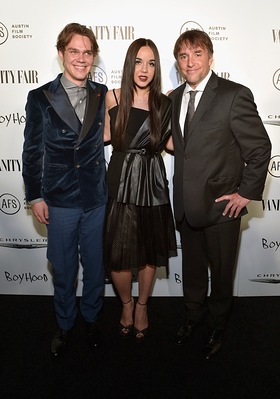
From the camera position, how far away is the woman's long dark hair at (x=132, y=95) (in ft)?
6.69

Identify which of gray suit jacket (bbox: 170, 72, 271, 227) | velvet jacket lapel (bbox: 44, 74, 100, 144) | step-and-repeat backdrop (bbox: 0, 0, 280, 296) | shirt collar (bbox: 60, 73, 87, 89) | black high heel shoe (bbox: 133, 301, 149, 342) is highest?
step-and-repeat backdrop (bbox: 0, 0, 280, 296)

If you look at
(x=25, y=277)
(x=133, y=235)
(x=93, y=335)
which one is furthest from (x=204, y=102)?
(x=25, y=277)

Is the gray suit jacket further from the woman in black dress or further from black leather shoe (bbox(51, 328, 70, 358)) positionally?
black leather shoe (bbox(51, 328, 70, 358))

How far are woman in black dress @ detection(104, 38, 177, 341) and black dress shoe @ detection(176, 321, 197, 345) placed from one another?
47 centimetres

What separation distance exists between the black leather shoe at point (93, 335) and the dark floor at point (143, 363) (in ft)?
0.15

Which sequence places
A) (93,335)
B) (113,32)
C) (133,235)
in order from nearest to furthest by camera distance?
(133,235)
(93,335)
(113,32)

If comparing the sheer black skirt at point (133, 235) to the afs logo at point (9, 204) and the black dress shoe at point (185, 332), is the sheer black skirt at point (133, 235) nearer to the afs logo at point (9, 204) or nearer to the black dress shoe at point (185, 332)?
the black dress shoe at point (185, 332)

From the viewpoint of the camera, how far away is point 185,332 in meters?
2.41

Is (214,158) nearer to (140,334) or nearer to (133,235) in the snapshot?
(133,235)

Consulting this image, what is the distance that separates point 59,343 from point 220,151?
149 cm

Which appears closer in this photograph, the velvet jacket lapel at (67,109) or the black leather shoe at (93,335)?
the velvet jacket lapel at (67,109)

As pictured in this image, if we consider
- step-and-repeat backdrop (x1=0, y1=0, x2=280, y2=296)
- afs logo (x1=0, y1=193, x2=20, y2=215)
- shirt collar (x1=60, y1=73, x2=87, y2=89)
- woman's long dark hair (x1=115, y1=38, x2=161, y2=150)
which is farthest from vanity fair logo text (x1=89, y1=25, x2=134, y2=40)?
afs logo (x1=0, y1=193, x2=20, y2=215)

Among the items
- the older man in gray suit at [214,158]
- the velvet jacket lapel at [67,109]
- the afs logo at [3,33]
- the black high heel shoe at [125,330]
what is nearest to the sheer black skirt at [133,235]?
the older man in gray suit at [214,158]

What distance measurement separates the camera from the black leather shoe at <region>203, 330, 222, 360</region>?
7.36 ft
